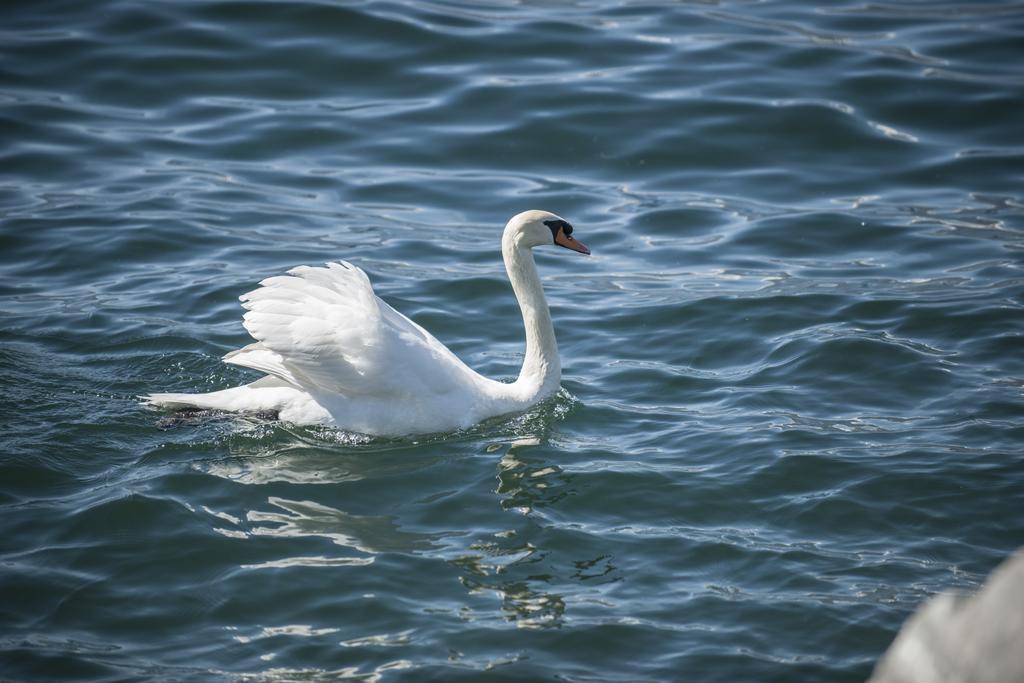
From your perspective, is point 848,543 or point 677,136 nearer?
point 848,543

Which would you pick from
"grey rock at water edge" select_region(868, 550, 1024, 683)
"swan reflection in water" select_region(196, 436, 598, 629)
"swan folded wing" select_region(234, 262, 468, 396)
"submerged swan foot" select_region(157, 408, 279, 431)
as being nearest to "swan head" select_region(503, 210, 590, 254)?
"swan folded wing" select_region(234, 262, 468, 396)

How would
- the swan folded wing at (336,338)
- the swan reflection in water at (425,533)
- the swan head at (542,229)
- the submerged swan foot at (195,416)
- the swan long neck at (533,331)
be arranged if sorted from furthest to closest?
the swan long neck at (533,331) → the swan head at (542,229) → the submerged swan foot at (195,416) → the swan folded wing at (336,338) → the swan reflection in water at (425,533)

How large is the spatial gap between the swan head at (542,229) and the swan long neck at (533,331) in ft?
0.26

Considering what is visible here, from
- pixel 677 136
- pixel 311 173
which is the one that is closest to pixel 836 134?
pixel 677 136

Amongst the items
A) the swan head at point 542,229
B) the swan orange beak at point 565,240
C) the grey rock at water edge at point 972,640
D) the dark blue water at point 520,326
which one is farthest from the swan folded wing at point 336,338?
the grey rock at water edge at point 972,640

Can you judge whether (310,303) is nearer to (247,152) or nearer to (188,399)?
(188,399)

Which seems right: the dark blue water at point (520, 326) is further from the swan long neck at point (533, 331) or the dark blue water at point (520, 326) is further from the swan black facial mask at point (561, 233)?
the swan black facial mask at point (561, 233)

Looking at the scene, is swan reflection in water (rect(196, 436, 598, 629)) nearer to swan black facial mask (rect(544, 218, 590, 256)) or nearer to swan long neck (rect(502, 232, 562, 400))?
swan long neck (rect(502, 232, 562, 400))

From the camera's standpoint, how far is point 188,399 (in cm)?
845

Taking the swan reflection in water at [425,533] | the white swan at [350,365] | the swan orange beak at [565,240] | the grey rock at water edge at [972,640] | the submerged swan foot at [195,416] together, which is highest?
the swan orange beak at [565,240]

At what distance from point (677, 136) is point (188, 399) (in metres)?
8.00

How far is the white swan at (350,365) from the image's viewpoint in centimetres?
814

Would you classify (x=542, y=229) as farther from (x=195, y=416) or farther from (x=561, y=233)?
(x=195, y=416)

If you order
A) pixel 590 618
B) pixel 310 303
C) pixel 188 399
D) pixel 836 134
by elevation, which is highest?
pixel 836 134
